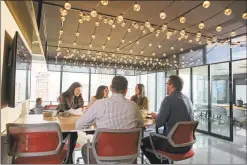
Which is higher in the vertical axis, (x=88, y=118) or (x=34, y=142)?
(x=88, y=118)

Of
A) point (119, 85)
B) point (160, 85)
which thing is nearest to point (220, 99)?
point (160, 85)

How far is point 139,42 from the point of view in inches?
232

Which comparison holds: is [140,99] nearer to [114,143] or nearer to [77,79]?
[114,143]

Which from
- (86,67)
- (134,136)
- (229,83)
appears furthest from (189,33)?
(86,67)

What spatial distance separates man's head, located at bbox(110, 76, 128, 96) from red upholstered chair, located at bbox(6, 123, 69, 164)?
616 millimetres

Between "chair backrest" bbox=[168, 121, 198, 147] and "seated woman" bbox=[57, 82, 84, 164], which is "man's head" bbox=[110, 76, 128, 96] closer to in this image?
"chair backrest" bbox=[168, 121, 198, 147]

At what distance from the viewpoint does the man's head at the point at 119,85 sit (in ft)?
5.87

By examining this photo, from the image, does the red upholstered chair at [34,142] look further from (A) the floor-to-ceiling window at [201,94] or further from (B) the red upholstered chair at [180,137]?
(A) the floor-to-ceiling window at [201,94]

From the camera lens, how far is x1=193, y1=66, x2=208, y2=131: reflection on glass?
20.7 feet

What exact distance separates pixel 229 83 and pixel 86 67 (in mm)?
6372

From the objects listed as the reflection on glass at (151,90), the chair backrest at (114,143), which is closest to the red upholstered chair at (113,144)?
the chair backrest at (114,143)

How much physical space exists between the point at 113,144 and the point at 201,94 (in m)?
5.79

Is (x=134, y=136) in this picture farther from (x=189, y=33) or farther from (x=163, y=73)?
(x=163, y=73)

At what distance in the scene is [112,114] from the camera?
1.64 m
